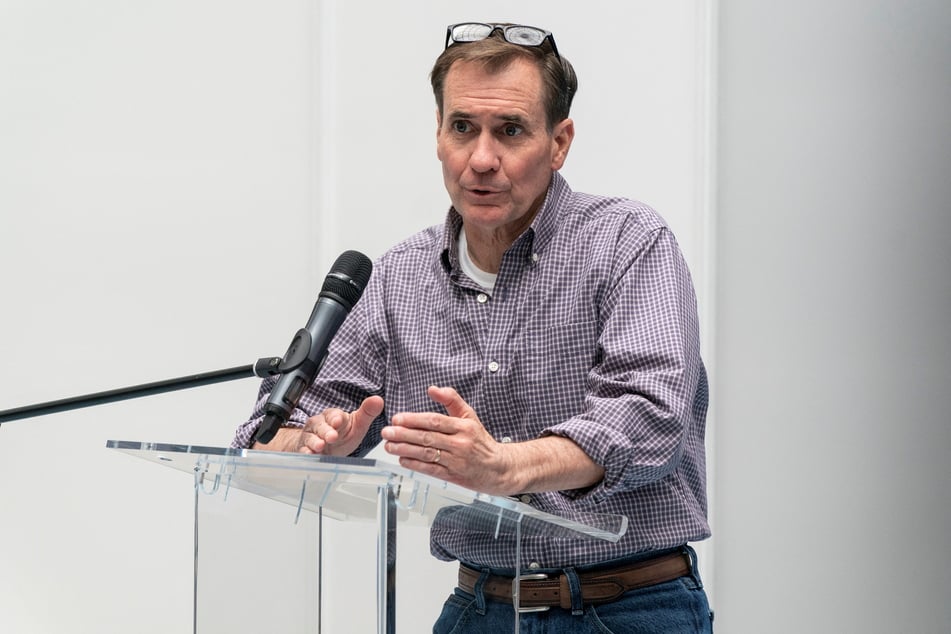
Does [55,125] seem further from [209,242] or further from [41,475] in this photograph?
[41,475]

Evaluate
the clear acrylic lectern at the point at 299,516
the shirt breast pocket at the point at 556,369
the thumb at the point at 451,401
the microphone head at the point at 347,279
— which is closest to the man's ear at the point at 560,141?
the shirt breast pocket at the point at 556,369

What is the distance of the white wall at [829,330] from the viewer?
115 inches

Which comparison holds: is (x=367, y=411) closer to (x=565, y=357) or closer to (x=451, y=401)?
(x=451, y=401)

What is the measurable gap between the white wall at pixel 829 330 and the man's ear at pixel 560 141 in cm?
102

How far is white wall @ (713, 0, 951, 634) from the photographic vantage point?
291 cm

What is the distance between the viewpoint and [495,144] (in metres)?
1.86

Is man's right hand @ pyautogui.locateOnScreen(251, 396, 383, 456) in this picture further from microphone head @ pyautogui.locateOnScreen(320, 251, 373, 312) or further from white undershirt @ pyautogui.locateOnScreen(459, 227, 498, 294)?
white undershirt @ pyautogui.locateOnScreen(459, 227, 498, 294)

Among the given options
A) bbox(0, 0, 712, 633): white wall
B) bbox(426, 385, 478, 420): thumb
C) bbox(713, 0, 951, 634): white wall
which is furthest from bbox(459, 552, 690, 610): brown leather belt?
bbox(0, 0, 712, 633): white wall

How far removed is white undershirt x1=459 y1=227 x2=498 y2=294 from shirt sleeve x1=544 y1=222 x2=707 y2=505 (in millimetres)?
219

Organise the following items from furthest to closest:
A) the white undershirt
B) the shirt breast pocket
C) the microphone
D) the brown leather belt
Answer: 1. the white undershirt
2. the shirt breast pocket
3. the brown leather belt
4. the microphone

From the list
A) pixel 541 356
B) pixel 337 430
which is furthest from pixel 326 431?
pixel 541 356

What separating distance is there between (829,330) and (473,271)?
133 centimetres

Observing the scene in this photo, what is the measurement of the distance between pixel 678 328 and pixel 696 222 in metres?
1.21

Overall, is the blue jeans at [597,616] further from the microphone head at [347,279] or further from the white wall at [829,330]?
the white wall at [829,330]
